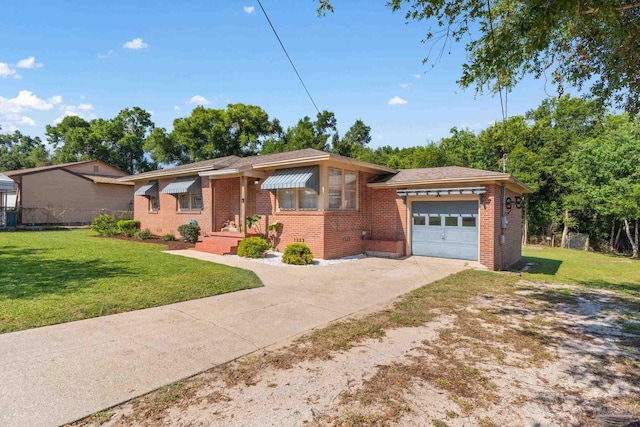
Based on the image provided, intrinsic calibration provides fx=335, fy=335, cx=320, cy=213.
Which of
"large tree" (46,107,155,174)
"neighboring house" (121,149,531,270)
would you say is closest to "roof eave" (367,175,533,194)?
A: "neighboring house" (121,149,531,270)

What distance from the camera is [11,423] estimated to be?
2.66m

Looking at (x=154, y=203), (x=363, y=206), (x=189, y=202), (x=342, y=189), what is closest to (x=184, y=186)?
(x=189, y=202)

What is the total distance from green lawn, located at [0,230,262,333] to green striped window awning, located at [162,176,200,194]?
4277 mm

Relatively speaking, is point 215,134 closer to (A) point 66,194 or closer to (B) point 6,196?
(A) point 66,194

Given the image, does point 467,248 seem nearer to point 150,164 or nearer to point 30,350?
point 30,350

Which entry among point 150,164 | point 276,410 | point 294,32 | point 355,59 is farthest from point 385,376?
point 150,164

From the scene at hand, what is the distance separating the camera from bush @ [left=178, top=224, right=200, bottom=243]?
1545cm

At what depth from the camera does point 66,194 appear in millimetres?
26656

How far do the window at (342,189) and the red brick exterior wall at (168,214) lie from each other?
599 centimetres

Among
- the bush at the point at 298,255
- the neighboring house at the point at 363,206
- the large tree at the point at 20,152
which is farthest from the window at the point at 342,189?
the large tree at the point at 20,152

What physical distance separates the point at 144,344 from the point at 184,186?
495 inches

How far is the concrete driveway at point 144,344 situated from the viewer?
3.07 meters

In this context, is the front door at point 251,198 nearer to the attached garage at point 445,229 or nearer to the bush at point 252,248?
the bush at point 252,248

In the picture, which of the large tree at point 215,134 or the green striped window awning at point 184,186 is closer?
the green striped window awning at point 184,186
